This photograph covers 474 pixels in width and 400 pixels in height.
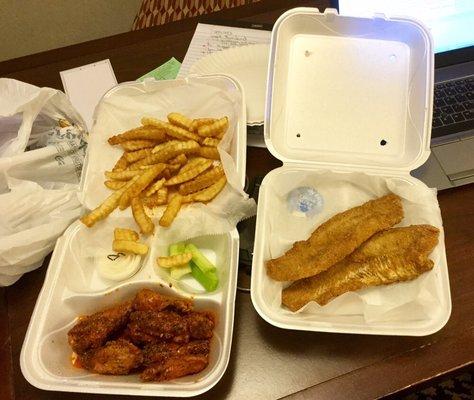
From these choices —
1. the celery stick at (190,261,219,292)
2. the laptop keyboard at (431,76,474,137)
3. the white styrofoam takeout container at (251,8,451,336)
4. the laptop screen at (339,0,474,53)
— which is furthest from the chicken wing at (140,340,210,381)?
the laptop screen at (339,0,474,53)

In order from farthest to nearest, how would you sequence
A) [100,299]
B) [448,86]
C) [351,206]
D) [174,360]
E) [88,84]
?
[88,84], [448,86], [351,206], [100,299], [174,360]

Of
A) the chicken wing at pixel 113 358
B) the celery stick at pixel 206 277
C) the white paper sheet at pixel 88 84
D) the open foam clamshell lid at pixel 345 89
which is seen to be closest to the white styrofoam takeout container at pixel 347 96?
the open foam clamshell lid at pixel 345 89

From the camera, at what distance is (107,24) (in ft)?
7.22

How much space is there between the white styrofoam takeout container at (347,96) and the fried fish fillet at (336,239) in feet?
0.36

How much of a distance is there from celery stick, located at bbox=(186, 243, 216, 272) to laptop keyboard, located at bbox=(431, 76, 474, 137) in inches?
27.8

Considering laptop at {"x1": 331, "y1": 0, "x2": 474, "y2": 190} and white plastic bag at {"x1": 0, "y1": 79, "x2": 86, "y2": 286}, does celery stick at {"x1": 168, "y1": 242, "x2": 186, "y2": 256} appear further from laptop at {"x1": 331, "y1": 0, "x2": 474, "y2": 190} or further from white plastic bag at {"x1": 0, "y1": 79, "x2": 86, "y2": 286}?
laptop at {"x1": 331, "y1": 0, "x2": 474, "y2": 190}

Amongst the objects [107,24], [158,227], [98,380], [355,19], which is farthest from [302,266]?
[107,24]

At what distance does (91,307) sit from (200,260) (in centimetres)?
29

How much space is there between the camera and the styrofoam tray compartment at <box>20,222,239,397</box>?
0.92 metres

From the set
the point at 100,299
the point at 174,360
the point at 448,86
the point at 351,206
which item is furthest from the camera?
the point at 448,86

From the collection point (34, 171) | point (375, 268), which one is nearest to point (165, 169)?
point (34, 171)

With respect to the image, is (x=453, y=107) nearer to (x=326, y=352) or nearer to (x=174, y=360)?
(x=326, y=352)

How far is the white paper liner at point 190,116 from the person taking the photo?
111cm

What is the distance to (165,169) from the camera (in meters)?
1.17
